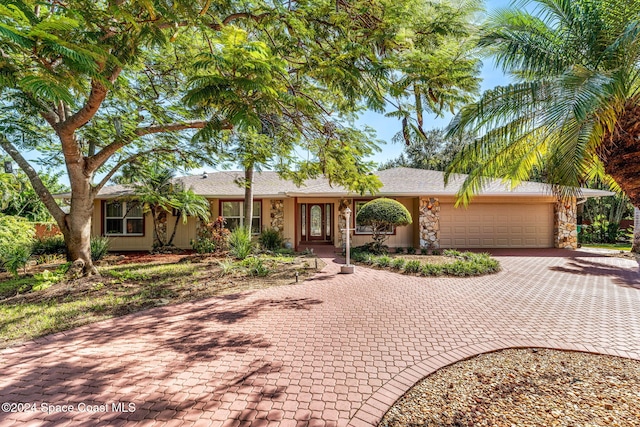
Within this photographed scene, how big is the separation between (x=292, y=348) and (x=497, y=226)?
1382 cm

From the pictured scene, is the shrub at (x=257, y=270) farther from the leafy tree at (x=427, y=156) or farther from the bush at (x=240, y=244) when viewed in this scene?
the leafy tree at (x=427, y=156)

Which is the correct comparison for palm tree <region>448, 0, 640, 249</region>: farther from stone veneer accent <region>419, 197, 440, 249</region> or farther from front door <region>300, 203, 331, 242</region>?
front door <region>300, 203, 331, 242</region>

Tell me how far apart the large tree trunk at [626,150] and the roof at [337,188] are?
8.49 m

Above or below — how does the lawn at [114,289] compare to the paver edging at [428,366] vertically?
above

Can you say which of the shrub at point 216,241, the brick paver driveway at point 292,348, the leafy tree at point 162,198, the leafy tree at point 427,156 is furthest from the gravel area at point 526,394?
the leafy tree at point 427,156

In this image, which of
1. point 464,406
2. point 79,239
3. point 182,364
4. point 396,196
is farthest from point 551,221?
point 79,239

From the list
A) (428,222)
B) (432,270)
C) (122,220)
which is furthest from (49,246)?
(428,222)

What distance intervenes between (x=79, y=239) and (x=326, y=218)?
34.6 feet

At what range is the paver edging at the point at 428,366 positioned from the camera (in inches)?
108

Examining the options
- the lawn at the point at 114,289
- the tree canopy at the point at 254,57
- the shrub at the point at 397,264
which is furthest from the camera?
the shrub at the point at 397,264

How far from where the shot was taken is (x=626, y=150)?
3.18 meters

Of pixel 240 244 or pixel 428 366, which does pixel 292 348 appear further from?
pixel 240 244

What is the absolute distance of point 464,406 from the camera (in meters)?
2.82

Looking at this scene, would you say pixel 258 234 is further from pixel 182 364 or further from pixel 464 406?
pixel 464 406
